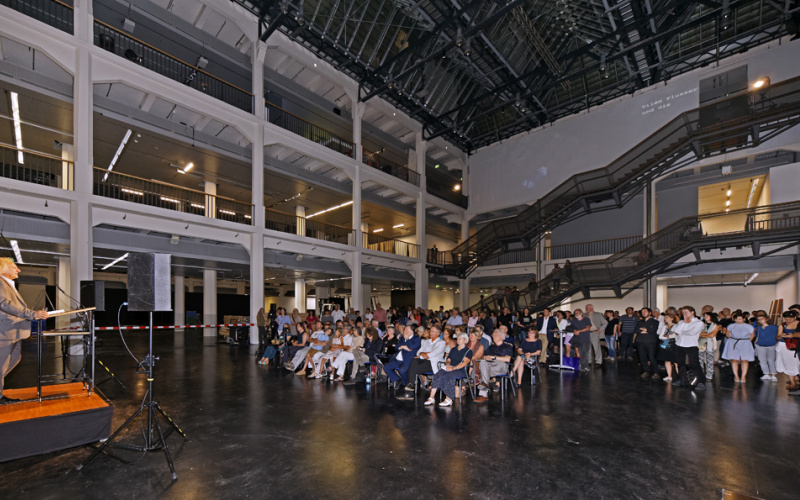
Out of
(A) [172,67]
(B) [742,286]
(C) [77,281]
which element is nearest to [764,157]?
(B) [742,286]

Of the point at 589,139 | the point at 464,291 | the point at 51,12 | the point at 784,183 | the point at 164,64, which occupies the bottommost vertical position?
the point at 464,291

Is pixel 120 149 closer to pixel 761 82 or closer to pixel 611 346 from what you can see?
pixel 611 346

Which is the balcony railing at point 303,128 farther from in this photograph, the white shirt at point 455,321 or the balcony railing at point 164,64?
the white shirt at point 455,321

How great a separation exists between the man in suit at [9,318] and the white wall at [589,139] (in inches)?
772

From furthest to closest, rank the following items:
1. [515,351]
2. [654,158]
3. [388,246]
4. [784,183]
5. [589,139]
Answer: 1. [388,246]
2. [589,139]
3. [654,158]
4. [784,183]
5. [515,351]

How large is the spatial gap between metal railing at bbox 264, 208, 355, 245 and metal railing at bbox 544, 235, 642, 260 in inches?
419

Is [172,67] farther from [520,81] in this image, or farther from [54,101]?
[520,81]

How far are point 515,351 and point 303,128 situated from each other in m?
14.6

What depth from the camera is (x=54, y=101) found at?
1102cm

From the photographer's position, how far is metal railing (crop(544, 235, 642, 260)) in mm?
18344

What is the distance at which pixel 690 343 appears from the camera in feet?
23.5

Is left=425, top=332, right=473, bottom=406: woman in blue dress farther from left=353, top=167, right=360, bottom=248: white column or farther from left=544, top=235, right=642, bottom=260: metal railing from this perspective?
left=544, top=235, right=642, bottom=260: metal railing

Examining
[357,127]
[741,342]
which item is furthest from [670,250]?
[357,127]

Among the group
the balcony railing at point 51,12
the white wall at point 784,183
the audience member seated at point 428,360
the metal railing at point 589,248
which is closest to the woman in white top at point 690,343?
the audience member seated at point 428,360
